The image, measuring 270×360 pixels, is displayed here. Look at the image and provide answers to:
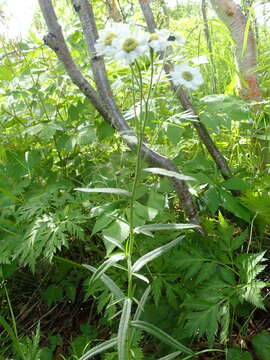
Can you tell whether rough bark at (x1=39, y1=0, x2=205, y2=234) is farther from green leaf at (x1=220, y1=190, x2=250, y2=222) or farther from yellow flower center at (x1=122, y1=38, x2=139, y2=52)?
yellow flower center at (x1=122, y1=38, x2=139, y2=52)

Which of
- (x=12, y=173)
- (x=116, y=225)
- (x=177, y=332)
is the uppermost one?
(x=12, y=173)

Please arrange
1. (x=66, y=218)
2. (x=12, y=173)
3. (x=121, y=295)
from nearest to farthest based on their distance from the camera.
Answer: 1. (x=121, y=295)
2. (x=66, y=218)
3. (x=12, y=173)

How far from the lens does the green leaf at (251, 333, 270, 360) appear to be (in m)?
0.98

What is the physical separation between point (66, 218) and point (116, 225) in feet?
0.77

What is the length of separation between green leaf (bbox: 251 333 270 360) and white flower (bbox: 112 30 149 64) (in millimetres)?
903

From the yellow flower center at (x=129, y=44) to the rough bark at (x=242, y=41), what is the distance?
997 millimetres

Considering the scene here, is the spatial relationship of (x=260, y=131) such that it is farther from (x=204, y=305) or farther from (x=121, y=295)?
(x=121, y=295)

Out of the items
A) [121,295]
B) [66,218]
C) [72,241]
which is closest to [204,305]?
[121,295]

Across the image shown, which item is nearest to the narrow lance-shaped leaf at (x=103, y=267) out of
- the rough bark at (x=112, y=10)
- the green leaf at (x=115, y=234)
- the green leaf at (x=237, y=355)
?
the green leaf at (x=115, y=234)

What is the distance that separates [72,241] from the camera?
145 centimetres

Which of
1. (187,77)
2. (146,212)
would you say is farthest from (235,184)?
(187,77)

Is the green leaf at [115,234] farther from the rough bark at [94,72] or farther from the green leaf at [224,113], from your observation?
the green leaf at [224,113]

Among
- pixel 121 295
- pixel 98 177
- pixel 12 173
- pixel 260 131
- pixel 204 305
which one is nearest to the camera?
pixel 121 295

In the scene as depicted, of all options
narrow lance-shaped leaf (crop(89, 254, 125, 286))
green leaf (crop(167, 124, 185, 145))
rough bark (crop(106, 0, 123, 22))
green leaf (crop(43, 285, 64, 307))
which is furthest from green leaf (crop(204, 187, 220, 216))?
rough bark (crop(106, 0, 123, 22))
